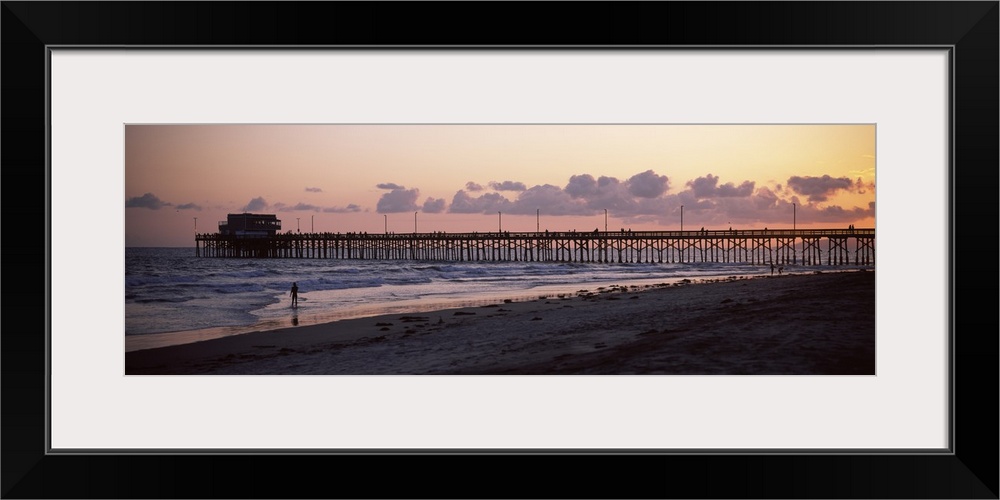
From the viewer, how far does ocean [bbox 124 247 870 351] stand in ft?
17.0

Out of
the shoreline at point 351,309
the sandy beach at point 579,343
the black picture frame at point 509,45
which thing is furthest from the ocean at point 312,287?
the black picture frame at point 509,45

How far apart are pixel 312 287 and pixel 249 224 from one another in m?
6.50

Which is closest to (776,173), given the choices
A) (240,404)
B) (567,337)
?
(567,337)

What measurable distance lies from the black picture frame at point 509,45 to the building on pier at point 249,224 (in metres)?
2.64

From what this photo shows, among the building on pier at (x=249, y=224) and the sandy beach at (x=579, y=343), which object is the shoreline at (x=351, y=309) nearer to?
the sandy beach at (x=579, y=343)

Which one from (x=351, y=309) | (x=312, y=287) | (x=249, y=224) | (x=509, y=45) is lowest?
(x=351, y=309)

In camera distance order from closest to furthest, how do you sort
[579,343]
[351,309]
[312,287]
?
[579,343], [351,309], [312,287]

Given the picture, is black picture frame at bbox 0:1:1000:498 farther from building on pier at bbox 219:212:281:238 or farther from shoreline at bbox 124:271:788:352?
building on pier at bbox 219:212:281:238

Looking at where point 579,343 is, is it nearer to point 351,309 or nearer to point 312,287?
point 351,309

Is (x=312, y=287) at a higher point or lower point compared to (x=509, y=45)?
lower

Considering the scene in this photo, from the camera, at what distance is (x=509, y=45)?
468cm

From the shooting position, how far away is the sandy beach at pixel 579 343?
4992 millimetres

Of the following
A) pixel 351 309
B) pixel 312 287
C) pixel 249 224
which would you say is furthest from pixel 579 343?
pixel 312 287

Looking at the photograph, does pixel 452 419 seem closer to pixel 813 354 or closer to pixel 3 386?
pixel 813 354
